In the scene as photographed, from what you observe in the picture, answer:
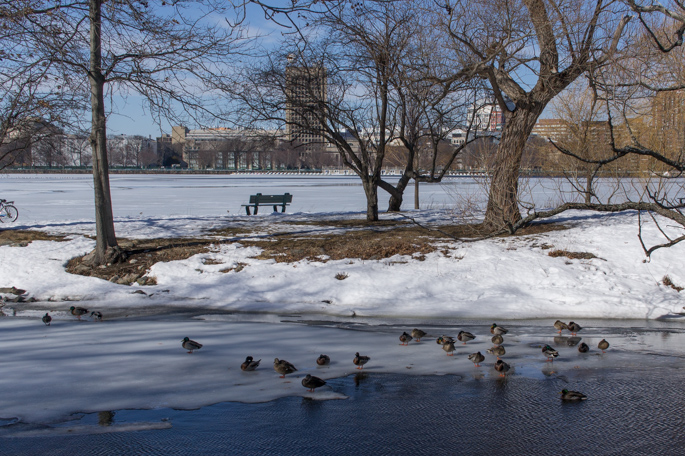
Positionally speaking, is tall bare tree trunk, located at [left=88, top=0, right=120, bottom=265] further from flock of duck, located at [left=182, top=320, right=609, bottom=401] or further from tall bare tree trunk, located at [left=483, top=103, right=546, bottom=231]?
tall bare tree trunk, located at [left=483, top=103, right=546, bottom=231]

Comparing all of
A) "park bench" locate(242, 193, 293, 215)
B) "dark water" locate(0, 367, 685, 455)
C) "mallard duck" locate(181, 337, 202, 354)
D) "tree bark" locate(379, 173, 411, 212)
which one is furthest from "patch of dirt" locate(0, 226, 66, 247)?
"tree bark" locate(379, 173, 411, 212)

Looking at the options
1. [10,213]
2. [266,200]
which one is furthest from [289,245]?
[10,213]

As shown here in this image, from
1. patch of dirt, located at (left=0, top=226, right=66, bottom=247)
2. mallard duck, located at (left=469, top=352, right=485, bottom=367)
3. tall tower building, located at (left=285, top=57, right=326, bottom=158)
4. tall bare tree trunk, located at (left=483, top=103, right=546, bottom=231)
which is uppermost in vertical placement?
tall tower building, located at (left=285, top=57, right=326, bottom=158)

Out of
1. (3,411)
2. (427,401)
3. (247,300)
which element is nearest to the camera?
(3,411)

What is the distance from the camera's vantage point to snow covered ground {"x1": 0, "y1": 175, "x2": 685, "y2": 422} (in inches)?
245

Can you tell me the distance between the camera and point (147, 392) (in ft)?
19.4

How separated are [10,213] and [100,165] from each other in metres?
11.4

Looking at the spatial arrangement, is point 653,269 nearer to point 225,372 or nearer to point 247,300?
point 247,300

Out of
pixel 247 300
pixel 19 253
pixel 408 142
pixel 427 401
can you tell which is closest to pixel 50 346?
pixel 247 300

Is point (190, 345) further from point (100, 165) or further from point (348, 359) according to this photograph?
point (100, 165)

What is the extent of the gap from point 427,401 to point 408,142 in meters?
14.2

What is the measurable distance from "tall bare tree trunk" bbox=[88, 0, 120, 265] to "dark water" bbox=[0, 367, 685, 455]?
8.13 meters

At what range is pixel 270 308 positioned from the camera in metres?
10.5

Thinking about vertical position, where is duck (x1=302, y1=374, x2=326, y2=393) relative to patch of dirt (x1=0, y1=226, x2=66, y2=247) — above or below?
below
